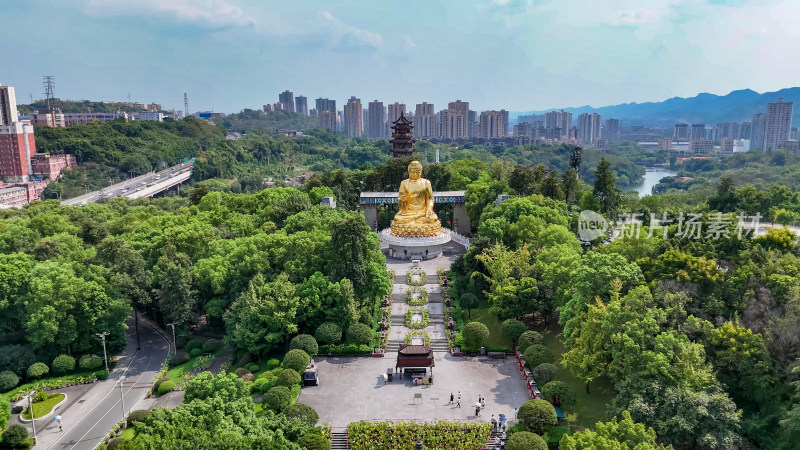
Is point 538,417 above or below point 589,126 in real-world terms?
below

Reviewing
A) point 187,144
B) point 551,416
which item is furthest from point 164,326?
point 187,144

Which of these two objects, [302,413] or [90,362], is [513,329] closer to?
[302,413]

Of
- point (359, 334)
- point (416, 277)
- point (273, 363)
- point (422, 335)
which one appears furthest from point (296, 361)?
point (416, 277)

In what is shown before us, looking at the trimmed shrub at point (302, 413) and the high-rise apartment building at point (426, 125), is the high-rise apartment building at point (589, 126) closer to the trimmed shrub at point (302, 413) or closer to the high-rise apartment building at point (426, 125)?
the high-rise apartment building at point (426, 125)

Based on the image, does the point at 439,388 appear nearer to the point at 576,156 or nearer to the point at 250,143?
the point at 576,156

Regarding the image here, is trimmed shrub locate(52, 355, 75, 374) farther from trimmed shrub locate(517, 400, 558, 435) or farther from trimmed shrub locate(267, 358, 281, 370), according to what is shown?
trimmed shrub locate(517, 400, 558, 435)

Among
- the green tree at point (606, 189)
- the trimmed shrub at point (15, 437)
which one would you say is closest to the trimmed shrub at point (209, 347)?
the trimmed shrub at point (15, 437)
